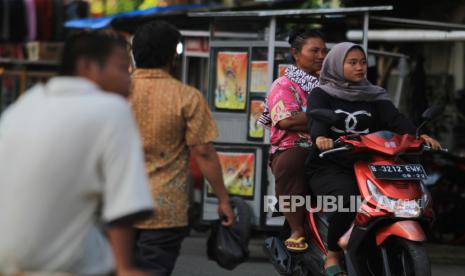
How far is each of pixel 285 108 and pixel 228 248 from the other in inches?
86.4

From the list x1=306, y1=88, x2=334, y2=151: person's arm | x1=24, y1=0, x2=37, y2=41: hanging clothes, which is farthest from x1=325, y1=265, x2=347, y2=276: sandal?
x1=24, y1=0, x2=37, y2=41: hanging clothes

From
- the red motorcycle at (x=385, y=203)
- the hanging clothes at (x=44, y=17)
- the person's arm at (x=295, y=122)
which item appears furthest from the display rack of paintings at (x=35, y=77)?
the red motorcycle at (x=385, y=203)

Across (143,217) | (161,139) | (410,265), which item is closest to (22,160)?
(143,217)

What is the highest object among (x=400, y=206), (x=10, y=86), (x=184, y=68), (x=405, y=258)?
(x=184, y=68)

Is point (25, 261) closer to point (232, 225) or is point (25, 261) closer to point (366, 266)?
point (232, 225)

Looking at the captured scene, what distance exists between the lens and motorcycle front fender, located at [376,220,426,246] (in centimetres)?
594

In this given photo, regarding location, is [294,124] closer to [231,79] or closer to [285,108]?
[285,108]

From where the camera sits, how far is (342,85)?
6707 millimetres

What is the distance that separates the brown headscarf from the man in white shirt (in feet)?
11.2

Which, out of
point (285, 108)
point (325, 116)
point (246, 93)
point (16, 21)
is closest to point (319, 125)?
point (325, 116)

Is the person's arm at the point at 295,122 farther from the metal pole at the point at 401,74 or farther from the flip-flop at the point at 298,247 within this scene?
the metal pole at the point at 401,74

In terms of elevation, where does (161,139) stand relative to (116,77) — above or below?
below

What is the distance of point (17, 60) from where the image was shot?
2192 centimetres

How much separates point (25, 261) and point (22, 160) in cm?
33
